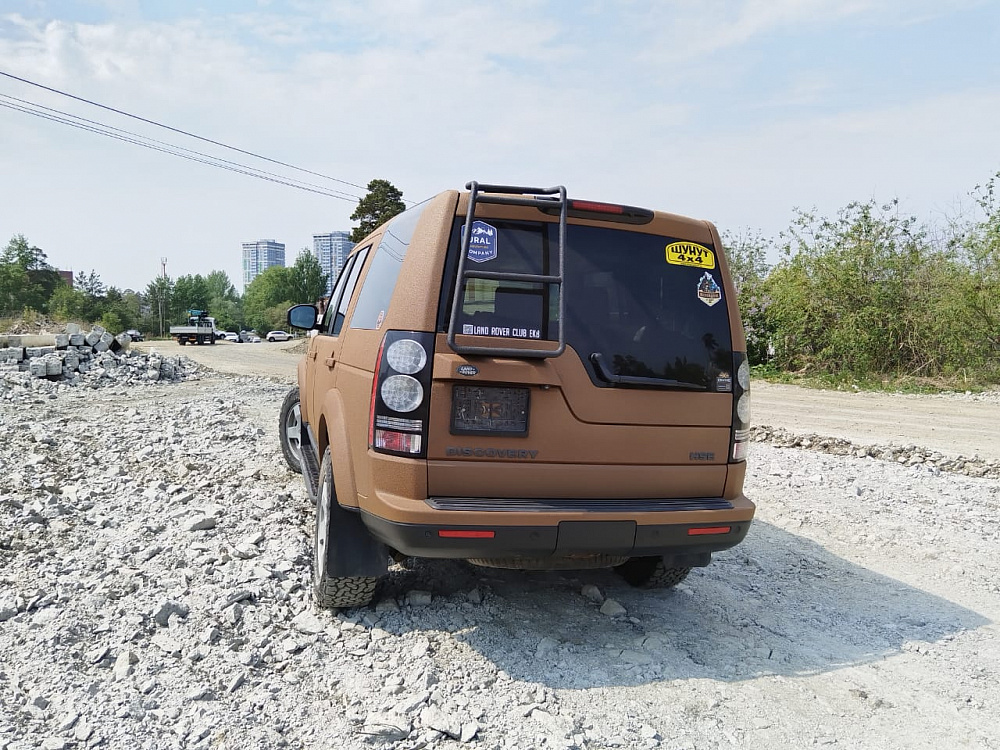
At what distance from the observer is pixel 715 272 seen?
12.4 ft

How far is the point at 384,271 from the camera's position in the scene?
396cm

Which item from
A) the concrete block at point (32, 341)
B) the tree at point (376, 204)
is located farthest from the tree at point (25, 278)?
the concrete block at point (32, 341)

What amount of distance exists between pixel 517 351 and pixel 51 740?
2363 millimetres

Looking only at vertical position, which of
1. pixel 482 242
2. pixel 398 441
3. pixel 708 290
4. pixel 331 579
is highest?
pixel 482 242

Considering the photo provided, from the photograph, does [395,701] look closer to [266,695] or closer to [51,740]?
[266,695]

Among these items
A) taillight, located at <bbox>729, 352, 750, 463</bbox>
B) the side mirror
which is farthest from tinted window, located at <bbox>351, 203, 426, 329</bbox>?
the side mirror

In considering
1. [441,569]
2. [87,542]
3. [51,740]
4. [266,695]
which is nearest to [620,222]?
[441,569]

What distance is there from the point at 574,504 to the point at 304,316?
3.72 m

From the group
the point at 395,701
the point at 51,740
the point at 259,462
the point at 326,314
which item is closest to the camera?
the point at 51,740

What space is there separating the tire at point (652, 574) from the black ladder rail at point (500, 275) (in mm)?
1678

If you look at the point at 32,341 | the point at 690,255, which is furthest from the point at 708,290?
the point at 32,341

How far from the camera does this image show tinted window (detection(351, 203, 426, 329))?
3.64 m

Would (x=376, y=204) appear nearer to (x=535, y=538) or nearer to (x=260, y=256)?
(x=535, y=538)

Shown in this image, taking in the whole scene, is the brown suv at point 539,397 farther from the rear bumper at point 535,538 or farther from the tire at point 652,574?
the tire at point 652,574
